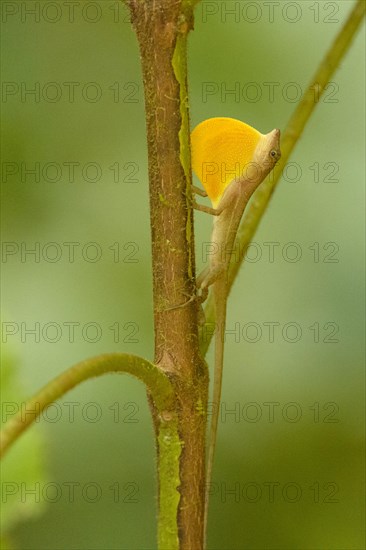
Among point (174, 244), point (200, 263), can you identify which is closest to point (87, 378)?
point (174, 244)

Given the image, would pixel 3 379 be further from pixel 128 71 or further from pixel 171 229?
pixel 128 71

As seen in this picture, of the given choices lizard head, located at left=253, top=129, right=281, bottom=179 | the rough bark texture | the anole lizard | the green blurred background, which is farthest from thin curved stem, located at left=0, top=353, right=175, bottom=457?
the green blurred background

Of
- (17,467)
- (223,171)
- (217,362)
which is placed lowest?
(17,467)

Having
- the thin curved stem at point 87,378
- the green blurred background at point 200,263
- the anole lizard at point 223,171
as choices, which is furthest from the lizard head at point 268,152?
the green blurred background at point 200,263

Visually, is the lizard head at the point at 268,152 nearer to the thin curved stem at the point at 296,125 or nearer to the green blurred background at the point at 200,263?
the thin curved stem at the point at 296,125

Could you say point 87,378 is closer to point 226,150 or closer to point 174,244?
point 174,244

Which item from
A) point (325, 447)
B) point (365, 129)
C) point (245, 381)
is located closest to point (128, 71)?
point (365, 129)
